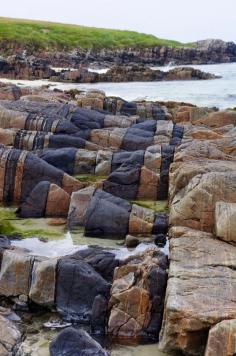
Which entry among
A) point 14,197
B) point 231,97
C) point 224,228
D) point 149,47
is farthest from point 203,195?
point 149,47

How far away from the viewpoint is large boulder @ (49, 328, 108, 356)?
971 centimetres

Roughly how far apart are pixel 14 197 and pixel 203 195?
22.5 ft

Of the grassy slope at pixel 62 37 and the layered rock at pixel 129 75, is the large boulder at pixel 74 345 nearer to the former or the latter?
the layered rock at pixel 129 75

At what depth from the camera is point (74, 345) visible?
9766 mm

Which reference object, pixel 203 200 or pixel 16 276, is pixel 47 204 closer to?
pixel 203 200

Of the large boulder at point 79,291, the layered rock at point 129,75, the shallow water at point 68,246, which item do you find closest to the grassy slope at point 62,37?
the layered rock at point 129,75

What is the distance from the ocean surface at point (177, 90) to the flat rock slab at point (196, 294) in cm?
3966

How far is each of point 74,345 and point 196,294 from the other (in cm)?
223

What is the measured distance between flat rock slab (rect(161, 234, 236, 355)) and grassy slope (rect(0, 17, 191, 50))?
98.5 metres

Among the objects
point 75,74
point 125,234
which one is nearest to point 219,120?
point 125,234

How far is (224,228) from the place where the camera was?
13.2m

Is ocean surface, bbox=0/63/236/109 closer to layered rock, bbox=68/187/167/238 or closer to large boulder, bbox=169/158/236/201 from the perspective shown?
large boulder, bbox=169/158/236/201

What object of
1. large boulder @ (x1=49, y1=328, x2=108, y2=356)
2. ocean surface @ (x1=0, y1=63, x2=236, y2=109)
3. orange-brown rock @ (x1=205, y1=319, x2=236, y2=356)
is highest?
orange-brown rock @ (x1=205, y1=319, x2=236, y2=356)

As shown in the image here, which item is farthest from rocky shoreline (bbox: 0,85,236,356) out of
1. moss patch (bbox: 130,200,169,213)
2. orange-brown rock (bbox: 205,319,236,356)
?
moss patch (bbox: 130,200,169,213)
